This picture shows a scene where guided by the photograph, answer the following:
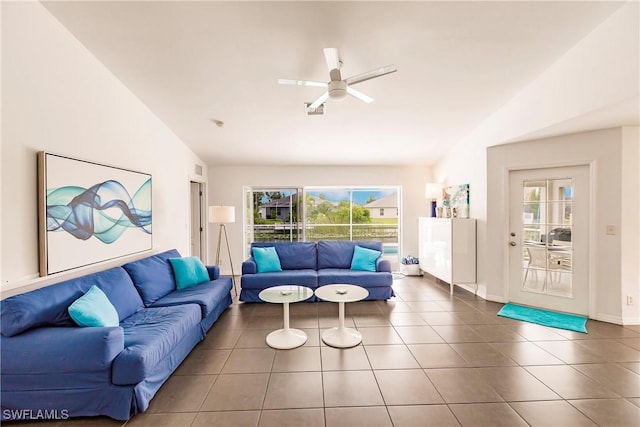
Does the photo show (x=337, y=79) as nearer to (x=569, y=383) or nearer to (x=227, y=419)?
(x=227, y=419)

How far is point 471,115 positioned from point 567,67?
47.4 inches

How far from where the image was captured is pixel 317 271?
447cm

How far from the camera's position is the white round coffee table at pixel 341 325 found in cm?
282

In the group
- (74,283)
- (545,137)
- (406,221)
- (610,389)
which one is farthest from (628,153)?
(74,283)

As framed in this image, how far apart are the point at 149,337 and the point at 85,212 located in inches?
52.6

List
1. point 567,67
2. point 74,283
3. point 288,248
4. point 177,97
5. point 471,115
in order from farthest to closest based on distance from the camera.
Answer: point 288,248
point 471,115
point 177,97
point 567,67
point 74,283

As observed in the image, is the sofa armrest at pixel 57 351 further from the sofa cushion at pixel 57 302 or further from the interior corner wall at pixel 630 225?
the interior corner wall at pixel 630 225

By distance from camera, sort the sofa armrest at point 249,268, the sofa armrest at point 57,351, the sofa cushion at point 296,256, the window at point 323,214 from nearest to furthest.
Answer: the sofa armrest at point 57,351 < the sofa armrest at point 249,268 < the sofa cushion at point 296,256 < the window at point 323,214

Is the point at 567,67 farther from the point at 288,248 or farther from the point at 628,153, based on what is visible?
the point at 288,248

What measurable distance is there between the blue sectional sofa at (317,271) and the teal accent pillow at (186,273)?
0.63 m

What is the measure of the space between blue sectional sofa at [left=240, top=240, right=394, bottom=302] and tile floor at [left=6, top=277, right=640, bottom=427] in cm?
69

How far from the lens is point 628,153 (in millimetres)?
3135

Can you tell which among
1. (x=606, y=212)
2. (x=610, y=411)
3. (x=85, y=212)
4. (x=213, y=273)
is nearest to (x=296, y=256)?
(x=213, y=273)

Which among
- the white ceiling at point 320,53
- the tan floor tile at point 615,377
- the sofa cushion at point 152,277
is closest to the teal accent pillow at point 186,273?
the sofa cushion at point 152,277
